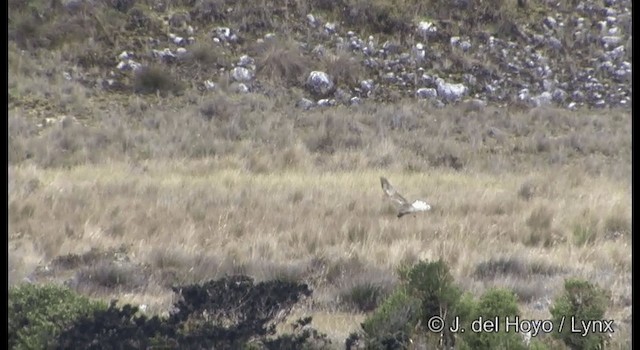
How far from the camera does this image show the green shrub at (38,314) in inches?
155

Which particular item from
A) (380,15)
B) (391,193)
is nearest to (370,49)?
(380,15)

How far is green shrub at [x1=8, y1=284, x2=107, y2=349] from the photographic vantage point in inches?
155

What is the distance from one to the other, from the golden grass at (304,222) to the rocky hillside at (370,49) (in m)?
0.37

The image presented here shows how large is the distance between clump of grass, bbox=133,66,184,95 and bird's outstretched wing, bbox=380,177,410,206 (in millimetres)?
1042

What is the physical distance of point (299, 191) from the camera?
4.61 meters

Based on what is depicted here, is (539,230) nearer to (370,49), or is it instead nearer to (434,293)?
(434,293)

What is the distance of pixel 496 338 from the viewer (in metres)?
4.35

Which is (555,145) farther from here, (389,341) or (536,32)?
(389,341)

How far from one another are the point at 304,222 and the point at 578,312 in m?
1.25

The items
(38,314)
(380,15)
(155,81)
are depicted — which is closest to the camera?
(38,314)

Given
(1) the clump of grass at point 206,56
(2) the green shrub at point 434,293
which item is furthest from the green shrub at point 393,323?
(1) the clump of grass at point 206,56

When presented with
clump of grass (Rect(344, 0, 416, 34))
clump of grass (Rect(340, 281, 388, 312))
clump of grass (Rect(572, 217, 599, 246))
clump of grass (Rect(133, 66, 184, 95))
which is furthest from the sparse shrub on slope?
clump of grass (Rect(572, 217, 599, 246))

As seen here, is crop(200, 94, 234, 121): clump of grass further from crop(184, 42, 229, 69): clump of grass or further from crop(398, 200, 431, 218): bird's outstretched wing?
crop(398, 200, 431, 218): bird's outstretched wing

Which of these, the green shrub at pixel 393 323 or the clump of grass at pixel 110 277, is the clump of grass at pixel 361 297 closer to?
the green shrub at pixel 393 323
